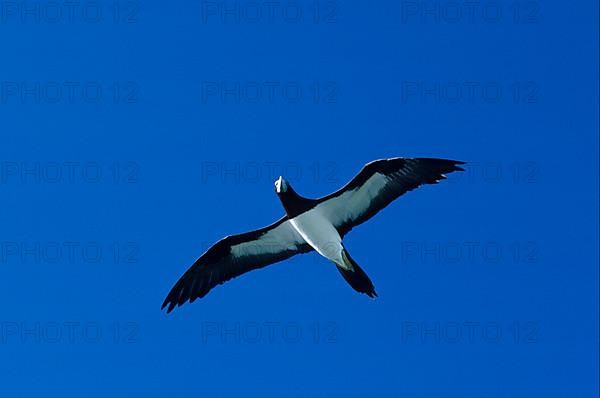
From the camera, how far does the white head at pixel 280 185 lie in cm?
2430

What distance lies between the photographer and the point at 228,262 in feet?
86.3

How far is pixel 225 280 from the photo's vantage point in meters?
26.2

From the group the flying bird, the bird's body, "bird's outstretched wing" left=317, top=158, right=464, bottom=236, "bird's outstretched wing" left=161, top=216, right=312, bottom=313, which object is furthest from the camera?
"bird's outstretched wing" left=161, top=216, right=312, bottom=313

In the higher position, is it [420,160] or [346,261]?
[420,160]

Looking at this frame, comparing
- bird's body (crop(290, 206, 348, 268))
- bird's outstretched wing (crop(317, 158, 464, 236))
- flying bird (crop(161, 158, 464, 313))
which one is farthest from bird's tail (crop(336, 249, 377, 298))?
bird's outstretched wing (crop(317, 158, 464, 236))

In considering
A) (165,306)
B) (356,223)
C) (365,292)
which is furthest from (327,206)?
(165,306)

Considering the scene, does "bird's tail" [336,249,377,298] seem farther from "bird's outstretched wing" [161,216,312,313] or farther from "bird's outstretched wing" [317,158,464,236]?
"bird's outstretched wing" [161,216,312,313]

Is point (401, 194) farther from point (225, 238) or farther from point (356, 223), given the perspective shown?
point (225, 238)

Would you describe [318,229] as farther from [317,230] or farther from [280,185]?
[280,185]

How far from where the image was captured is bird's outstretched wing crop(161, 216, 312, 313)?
26141mm

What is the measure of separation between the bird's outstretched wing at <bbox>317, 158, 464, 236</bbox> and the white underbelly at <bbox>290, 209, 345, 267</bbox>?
21 cm

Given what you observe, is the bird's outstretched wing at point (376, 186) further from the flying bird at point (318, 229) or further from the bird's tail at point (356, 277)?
the bird's tail at point (356, 277)

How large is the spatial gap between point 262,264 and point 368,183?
351cm

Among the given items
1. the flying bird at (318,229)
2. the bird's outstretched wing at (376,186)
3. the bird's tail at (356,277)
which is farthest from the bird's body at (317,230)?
the bird's tail at (356,277)
